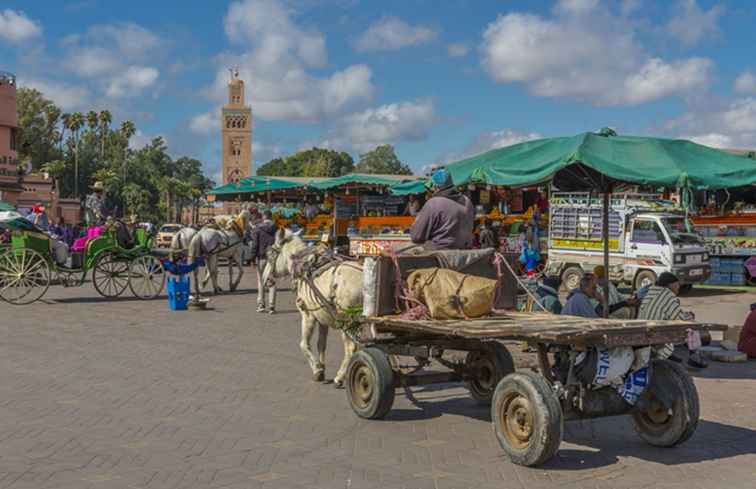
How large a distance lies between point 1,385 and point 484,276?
533cm

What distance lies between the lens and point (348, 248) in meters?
22.8

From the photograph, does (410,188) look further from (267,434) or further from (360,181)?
(267,434)

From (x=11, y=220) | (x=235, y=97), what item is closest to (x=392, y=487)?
(x=11, y=220)

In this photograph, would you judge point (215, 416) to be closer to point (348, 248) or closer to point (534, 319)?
point (534, 319)

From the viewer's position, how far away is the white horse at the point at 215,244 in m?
17.8

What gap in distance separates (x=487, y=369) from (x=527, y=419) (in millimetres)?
2071

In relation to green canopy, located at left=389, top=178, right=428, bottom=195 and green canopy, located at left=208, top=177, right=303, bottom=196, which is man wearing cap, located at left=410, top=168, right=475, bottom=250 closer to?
green canopy, located at left=389, top=178, right=428, bottom=195

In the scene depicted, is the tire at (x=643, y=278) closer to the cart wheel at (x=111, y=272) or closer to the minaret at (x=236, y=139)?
the cart wheel at (x=111, y=272)

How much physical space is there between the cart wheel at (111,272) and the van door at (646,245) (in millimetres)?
11904

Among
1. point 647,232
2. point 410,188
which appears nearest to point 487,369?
point 647,232

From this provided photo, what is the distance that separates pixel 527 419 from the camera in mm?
5684

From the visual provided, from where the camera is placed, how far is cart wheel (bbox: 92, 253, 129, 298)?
55.8ft

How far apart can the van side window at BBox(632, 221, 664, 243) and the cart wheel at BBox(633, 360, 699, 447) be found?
13.4m

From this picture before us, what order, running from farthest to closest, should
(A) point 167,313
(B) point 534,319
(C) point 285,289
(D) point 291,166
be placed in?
(D) point 291,166
(C) point 285,289
(A) point 167,313
(B) point 534,319
